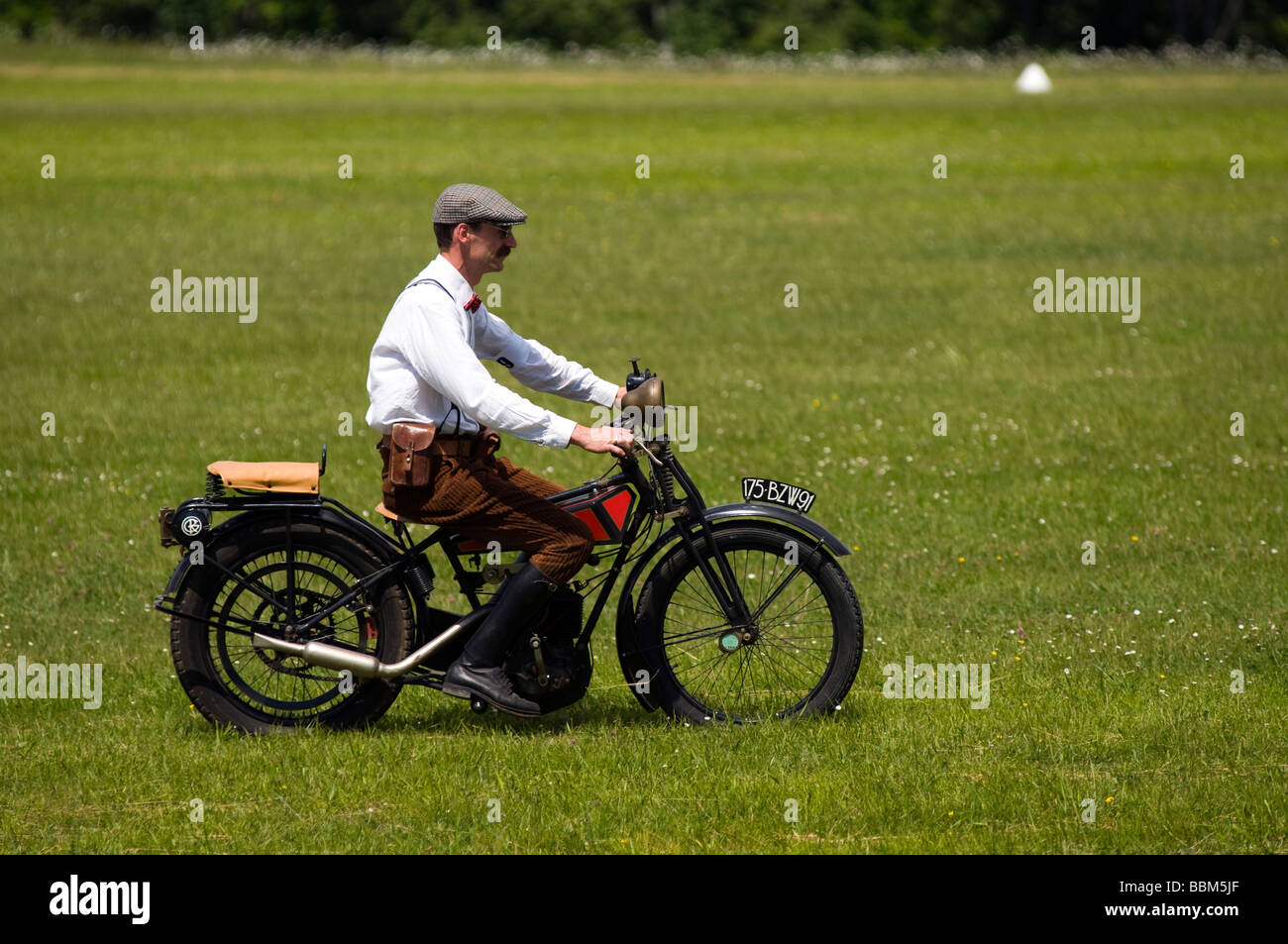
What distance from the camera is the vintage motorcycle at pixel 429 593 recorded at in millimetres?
6934

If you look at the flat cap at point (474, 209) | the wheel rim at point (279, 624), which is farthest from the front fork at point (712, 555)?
the wheel rim at point (279, 624)

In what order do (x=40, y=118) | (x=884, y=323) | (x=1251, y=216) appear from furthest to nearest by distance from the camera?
(x=40, y=118) → (x=1251, y=216) → (x=884, y=323)

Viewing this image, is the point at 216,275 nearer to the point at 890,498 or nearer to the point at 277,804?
the point at 890,498

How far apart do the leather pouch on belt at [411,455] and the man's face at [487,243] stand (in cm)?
71

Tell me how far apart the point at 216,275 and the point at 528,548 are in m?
16.8

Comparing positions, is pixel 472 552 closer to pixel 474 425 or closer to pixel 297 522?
pixel 474 425

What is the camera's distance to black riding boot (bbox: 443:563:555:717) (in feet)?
22.4

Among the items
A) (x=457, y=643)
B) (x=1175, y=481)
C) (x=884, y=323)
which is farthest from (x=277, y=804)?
(x=884, y=323)

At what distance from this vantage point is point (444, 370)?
21.4 ft

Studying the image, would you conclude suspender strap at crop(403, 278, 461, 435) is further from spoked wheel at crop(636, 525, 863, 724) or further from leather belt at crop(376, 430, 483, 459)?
spoked wheel at crop(636, 525, 863, 724)

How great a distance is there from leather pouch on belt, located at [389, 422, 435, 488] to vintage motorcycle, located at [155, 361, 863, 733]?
0.30m

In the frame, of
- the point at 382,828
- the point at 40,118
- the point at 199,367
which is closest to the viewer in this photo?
the point at 382,828

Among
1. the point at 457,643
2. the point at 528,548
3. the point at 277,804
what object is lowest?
the point at 277,804

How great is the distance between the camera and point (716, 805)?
6465 millimetres
